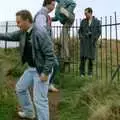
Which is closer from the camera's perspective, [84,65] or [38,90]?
[38,90]

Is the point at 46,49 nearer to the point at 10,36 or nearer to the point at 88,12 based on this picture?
the point at 10,36

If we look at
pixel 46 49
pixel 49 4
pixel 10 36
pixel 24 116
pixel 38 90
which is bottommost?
pixel 24 116

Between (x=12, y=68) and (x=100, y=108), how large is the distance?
18.1 ft

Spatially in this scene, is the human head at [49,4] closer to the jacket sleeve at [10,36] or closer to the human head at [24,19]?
the human head at [24,19]

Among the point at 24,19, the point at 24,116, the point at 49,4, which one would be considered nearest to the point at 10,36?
the point at 24,19

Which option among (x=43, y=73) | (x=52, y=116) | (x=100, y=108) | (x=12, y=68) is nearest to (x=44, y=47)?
(x=43, y=73)

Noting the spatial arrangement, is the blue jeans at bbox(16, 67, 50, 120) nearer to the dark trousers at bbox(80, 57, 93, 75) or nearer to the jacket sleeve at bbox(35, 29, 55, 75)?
the jacket sleeve at bbox(35, 29, 55, 75)

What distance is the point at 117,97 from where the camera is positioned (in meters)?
9.97

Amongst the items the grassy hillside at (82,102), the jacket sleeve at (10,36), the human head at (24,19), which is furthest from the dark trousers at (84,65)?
the human head at (24,19)

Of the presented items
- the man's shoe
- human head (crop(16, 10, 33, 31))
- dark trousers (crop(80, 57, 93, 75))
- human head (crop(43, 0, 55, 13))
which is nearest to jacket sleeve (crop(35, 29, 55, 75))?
human head (crop(16, 10, 33, 31))

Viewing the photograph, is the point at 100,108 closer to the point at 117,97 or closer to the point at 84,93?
the point at 117,97

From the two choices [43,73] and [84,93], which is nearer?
[43,73]

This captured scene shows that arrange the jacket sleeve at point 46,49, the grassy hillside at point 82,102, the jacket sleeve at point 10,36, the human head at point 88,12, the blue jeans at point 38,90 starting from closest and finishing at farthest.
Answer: the jacket sleeve at point 46,49 → the blue jeans at point 38,90 → the grassy hillside at point 82,102 → the jacket sleeve at point 10,36 → the human head at point 88,12

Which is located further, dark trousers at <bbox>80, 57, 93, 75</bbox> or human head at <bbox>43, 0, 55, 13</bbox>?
dark trousers at <bbox>80, 57, 93, 75</bbox>
